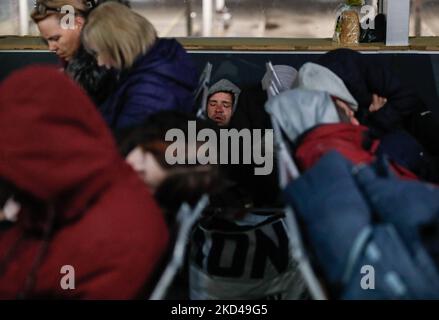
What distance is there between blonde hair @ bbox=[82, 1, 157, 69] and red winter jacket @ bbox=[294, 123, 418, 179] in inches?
33.4

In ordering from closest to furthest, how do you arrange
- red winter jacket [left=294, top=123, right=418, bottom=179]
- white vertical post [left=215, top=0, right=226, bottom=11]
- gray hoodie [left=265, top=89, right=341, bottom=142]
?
red winter jacket [left=294, top=123, right=418, bottom=179] → gray hoodie [left=265, top=89, right=341, bottom=142] → white vertical post [left=215, top=0, right=226, bottom=11]

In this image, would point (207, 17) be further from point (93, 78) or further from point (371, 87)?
point (93, 78)

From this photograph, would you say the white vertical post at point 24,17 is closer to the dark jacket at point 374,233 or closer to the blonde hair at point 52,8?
the blonde hair at point 52,8

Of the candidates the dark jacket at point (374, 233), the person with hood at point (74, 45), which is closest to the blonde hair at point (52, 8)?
the person with hood at point (74, 45)

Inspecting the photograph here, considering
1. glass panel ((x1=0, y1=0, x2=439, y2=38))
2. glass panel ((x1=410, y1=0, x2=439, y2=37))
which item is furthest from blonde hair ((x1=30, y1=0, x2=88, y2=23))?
glass panel ((x1=410, y1=0, x2=439, y2=37))

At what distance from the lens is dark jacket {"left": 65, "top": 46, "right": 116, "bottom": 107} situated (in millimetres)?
3523

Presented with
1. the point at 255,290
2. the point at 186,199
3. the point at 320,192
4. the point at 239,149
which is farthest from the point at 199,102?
the point at 320,192

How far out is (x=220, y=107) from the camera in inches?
178

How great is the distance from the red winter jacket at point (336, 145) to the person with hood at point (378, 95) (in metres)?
0.79

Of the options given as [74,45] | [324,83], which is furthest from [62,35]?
[324,83]

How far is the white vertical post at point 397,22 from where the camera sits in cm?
515

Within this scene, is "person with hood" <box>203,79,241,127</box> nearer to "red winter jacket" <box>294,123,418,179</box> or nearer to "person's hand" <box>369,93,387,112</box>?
"person's hand" <box>369,93,387,112</box>

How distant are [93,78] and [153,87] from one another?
45 cm
